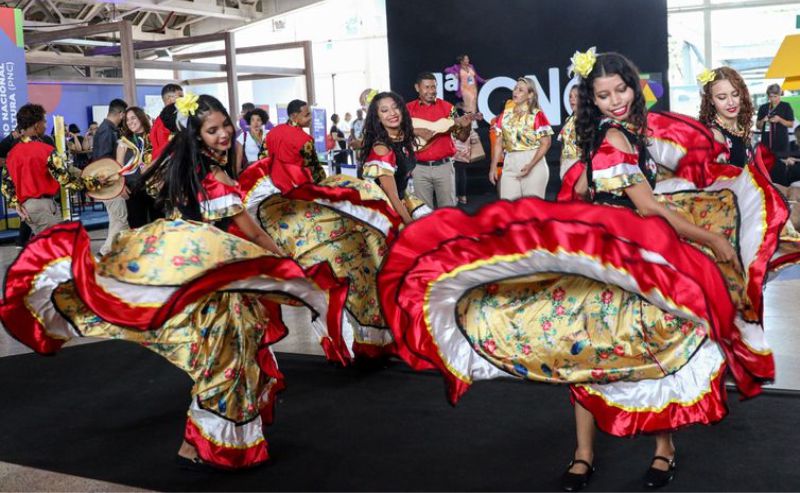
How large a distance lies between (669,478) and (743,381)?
37cm

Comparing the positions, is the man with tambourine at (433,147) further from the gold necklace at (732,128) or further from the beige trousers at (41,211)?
the beige trousers at (41,211)

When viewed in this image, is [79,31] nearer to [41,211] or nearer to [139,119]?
[41,211]

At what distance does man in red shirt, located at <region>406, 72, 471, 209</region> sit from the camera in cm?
570

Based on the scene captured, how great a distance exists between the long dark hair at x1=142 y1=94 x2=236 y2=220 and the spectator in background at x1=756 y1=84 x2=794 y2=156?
26.3ft

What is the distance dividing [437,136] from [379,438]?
3.04 meters

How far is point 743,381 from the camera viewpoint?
2.38 meters

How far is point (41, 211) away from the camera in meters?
7.09

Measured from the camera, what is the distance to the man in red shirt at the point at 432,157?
5.70 m

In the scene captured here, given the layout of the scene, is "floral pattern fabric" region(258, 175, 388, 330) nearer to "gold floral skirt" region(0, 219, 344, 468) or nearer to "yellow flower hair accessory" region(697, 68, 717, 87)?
"gold floral skirt" region(0, 219, 344, 468)

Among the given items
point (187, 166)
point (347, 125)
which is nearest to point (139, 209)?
point (187, 166)

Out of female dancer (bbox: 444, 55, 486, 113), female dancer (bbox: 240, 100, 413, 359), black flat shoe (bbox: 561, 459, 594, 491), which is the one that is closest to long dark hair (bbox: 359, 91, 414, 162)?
female dancer (bbox: 240, 100, 413, 359)

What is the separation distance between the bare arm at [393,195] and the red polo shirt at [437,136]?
1.73 m

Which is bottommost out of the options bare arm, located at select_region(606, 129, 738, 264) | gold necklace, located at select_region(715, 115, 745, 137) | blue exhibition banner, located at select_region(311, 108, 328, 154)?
bare arm, located at select_region(606, 129, 738, 264)

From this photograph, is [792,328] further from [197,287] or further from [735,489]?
[197,287]
